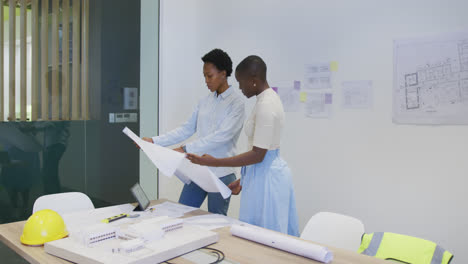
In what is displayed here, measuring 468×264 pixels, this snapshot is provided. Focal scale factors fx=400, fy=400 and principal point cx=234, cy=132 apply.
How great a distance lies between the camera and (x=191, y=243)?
154 centimetres

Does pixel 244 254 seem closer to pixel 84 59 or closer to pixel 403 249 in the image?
pixel 403 249

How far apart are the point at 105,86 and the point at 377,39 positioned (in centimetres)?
247

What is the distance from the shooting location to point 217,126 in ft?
8.48

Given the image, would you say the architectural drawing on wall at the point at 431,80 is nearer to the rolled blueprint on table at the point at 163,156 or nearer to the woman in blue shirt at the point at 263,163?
the woman in blue shirt at the point at 263,163

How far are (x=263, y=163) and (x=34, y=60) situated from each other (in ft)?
7.40

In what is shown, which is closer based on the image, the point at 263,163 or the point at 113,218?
the point at 113,218

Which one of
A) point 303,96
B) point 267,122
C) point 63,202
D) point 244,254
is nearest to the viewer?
point 244,254

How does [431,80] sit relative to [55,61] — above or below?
below

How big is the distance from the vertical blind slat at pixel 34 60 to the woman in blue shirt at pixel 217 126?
60.4 inches

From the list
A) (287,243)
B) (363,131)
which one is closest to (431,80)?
(363,131)

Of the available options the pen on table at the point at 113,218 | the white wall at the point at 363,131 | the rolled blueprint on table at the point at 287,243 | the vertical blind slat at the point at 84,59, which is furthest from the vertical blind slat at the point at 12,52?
the rolled blueprint on table at the point at 287,243

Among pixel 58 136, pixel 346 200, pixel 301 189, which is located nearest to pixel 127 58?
pixel 58 136

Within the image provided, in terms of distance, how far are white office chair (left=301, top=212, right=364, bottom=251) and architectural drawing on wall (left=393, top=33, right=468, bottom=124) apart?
1.24m

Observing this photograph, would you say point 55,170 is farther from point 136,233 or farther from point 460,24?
point 460,24
